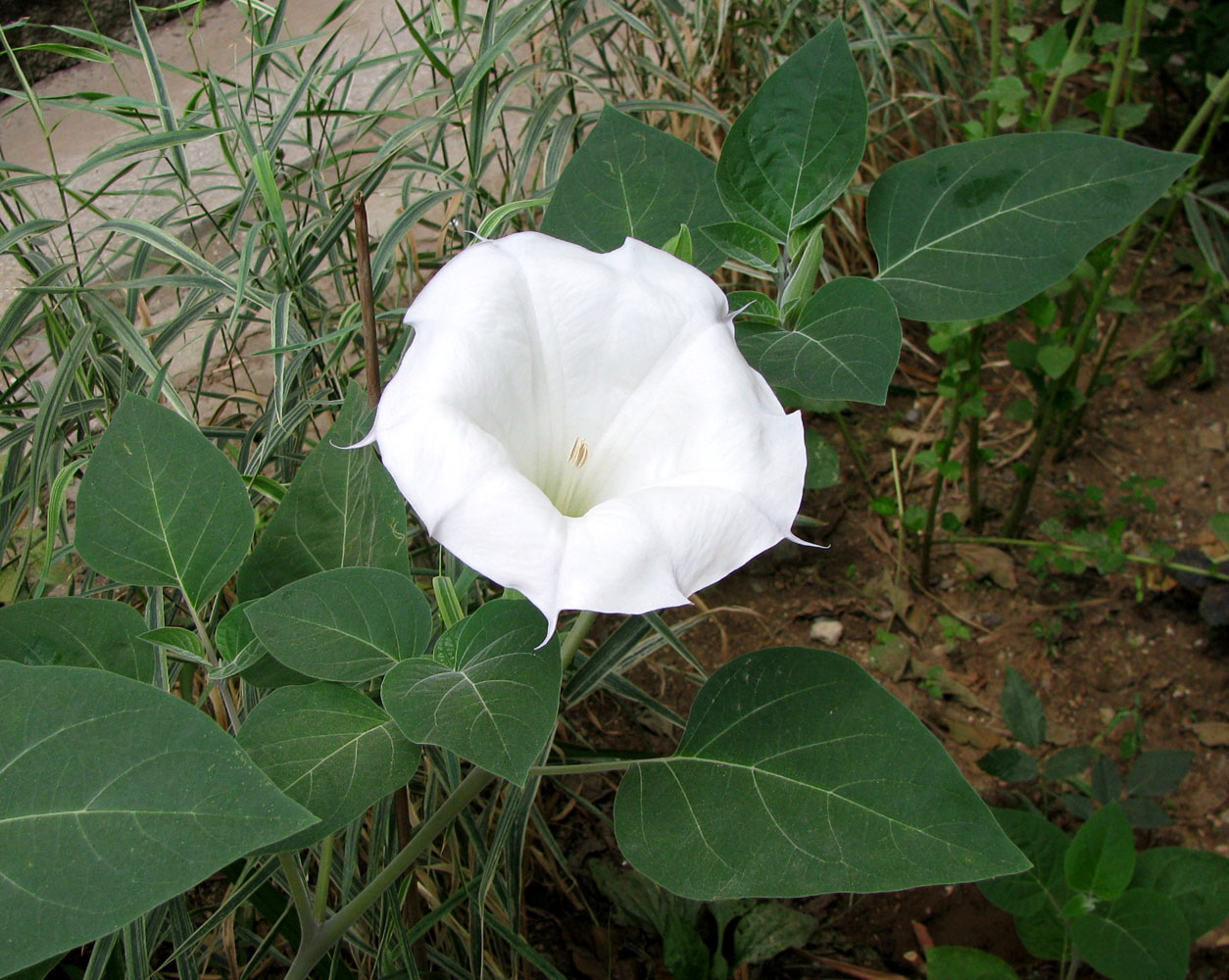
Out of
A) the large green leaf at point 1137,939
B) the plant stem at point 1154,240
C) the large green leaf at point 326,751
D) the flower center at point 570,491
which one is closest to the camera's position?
the large green leaf at point 326,751

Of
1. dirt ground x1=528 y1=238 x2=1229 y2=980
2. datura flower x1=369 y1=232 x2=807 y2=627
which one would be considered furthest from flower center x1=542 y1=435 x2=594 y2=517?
dirt ground x1=528 y1=238 x2=1229 y2=980

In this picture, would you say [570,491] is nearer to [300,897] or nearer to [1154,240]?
[300,897]

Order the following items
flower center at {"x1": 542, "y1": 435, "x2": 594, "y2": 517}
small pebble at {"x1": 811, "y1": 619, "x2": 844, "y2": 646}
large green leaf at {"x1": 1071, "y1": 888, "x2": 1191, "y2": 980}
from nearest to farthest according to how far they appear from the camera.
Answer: flower center at {"x1": 542, "y1": 435, "x2": 594, "y2": 517} < large green leaf at {"x1": 1071, "y1": 888, "x2": 1191, "y2": 980} < small pebble at {"x1": 811, "y1": 619, "x2": 844, "y2": 646}

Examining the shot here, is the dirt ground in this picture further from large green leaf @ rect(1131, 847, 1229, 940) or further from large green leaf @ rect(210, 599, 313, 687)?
large green leaf @ rect(210, 599, 313, 687)

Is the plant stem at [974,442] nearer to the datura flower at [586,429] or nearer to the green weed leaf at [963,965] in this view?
the green weed leaf at [963,965]

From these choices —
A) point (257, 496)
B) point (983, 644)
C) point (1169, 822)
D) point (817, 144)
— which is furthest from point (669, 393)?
point (983, 644)

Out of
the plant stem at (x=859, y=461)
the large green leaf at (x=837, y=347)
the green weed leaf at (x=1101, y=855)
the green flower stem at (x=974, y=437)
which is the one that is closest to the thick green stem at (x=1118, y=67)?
the green flower stem at (x=974, y=437)
